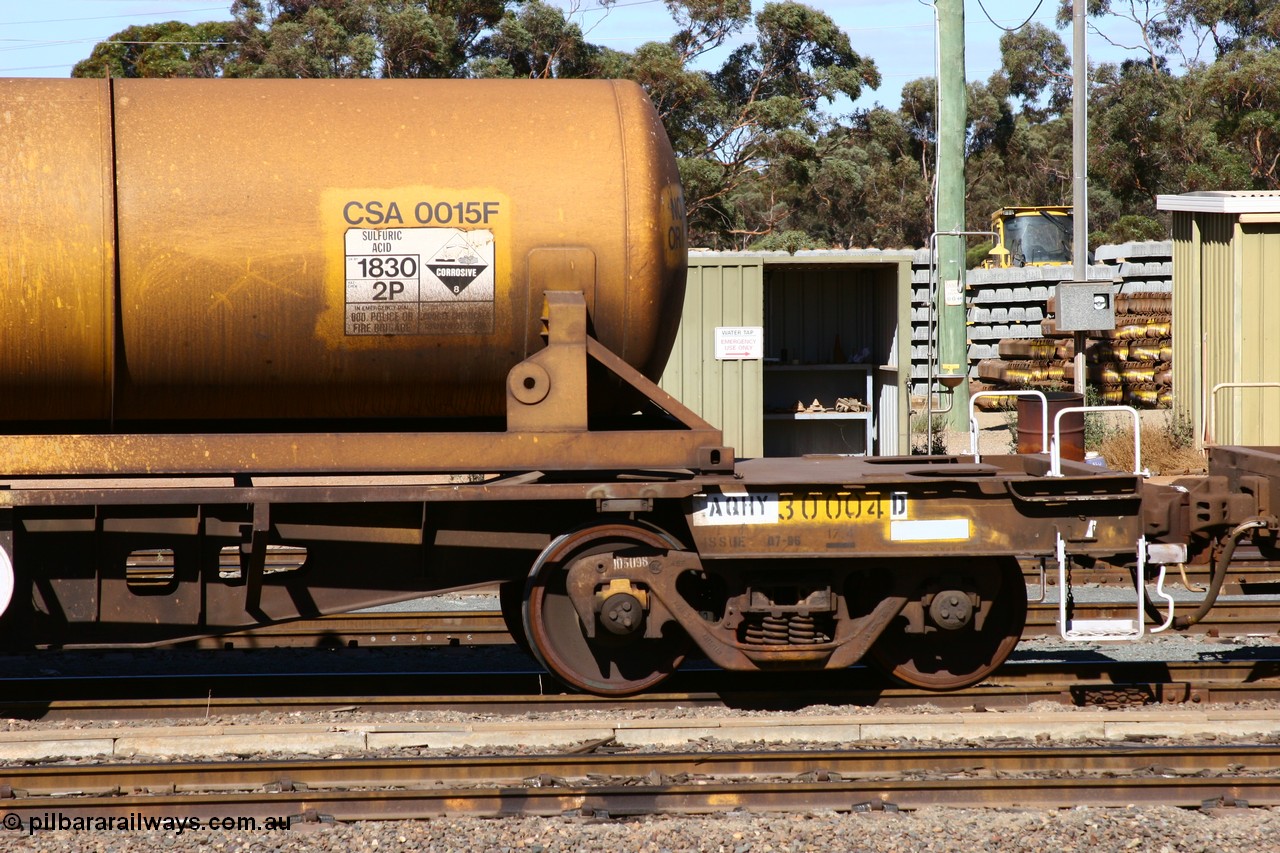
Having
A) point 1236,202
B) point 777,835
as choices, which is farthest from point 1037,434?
point 1236,202

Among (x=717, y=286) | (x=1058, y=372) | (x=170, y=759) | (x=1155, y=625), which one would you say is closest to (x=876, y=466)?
(x=1155, y=625)

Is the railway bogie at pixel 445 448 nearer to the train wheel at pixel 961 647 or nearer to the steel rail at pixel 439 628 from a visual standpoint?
the train wheel at pixel 961 647

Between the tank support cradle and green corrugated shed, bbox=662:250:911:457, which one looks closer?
the tank support cradle

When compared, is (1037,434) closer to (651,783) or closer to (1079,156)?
(651,783)

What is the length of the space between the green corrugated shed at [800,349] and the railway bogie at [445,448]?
7.84 metres

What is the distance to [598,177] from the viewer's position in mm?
6656

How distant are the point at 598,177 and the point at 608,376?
114 cm

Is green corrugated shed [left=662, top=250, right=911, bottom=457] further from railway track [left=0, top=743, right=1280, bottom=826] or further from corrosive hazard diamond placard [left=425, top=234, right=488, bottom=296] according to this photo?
railway track [left=0, top=743, right=1280, bottom=826]

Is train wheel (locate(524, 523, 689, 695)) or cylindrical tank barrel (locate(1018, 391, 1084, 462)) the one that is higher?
cylindrical tank barrel (locate(1018, 391, 1084, 462))

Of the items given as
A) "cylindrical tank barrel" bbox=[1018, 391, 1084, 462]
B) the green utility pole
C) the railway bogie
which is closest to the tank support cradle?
the railway bogie

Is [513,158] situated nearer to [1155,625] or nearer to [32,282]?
[32,282]

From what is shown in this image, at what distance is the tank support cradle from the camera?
21.1ft

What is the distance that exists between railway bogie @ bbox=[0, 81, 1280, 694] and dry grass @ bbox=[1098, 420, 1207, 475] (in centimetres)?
1050

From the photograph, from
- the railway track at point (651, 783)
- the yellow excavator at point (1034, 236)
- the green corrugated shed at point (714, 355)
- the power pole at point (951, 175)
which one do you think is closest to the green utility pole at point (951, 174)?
the power pole at point (951, 175)
